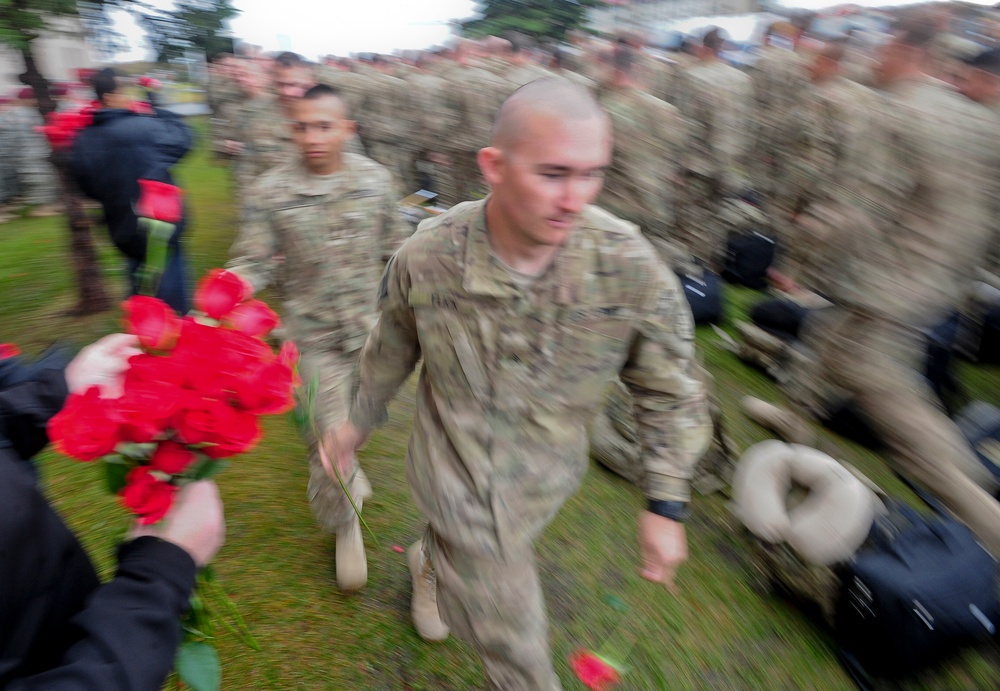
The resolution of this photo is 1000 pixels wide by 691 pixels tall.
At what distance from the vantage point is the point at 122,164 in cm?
421

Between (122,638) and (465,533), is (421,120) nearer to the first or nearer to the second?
(465,533)

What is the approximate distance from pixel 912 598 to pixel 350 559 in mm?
2183

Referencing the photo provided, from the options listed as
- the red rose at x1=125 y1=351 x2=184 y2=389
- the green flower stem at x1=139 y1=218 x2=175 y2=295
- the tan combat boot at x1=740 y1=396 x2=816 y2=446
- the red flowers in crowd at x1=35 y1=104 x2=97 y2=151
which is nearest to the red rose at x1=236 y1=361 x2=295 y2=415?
the red rose at x1=125 y1=351 x2=184 y2=389

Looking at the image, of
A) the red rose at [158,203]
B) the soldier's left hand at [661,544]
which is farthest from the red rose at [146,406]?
the soldier's left hand at [661,544]

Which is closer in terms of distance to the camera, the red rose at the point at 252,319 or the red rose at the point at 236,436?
the red rose at the point at 236,436

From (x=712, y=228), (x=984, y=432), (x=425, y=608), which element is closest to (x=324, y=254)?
(x=425, y=608)

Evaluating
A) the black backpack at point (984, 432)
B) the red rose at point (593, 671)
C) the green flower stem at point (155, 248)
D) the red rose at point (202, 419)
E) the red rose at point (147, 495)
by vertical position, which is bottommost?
the red rose at point (593, 671)

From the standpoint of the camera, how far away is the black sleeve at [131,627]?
97cm

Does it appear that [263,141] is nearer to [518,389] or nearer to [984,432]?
[518,389]

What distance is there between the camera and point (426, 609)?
8.38 feet

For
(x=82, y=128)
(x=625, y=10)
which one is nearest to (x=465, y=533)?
(x=82, y=128)

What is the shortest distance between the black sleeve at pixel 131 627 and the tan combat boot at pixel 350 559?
1642 mm

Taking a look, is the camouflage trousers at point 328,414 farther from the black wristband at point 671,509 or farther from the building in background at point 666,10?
the building in background at point 666,10

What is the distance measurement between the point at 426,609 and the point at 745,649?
1321mm
